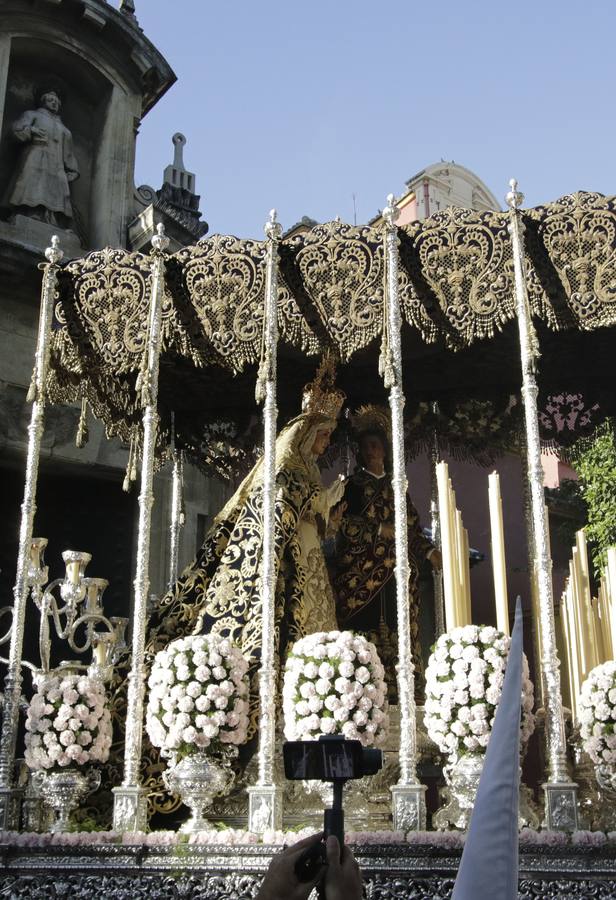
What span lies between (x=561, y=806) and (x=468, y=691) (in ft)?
2.71

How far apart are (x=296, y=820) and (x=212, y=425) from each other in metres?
4.22

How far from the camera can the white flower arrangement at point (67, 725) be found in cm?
690

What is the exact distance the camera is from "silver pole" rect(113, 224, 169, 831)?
662 cm

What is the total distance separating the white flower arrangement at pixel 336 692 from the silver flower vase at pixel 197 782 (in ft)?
1.79

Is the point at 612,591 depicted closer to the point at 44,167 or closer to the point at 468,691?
the point at 468,691

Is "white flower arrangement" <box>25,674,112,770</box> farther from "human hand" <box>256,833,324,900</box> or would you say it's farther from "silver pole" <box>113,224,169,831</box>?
"human hand" <box>256,833,324,900</box>

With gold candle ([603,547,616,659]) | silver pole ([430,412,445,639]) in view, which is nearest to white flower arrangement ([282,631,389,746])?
gold candle ([603,547,616,659])

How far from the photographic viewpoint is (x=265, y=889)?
1733 mm

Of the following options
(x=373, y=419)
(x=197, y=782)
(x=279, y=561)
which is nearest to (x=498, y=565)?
(x=279, y=561)

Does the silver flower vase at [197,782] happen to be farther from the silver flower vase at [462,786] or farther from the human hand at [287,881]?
the human hand at [287,881]

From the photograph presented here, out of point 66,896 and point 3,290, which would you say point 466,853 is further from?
point 3,290

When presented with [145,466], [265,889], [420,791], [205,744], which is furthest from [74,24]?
[265,889]

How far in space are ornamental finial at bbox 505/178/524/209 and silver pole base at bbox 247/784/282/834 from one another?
4200 millimetres

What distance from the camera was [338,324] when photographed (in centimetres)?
758
